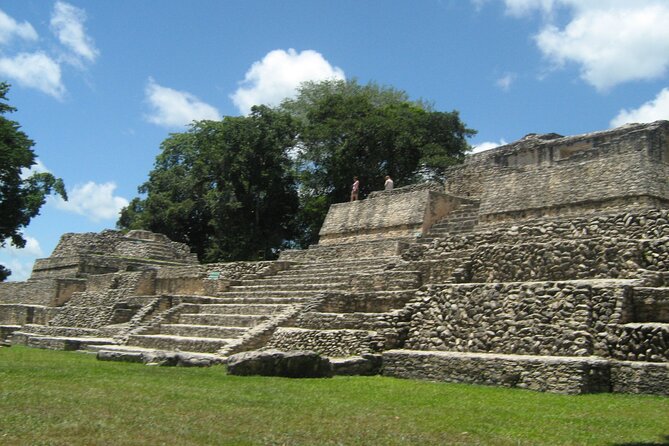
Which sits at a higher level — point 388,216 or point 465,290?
point 388,216

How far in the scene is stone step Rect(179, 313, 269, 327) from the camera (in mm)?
15156

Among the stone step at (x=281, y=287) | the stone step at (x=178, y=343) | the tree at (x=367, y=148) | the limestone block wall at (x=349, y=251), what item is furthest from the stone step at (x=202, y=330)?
the tree at (x=367, y=148)

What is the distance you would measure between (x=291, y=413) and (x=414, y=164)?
26.0 m

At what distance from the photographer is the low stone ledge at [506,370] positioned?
29.5 feet

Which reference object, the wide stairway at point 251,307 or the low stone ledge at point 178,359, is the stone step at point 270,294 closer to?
the wide stairway at point 251,307

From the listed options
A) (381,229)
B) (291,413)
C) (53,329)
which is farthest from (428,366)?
(53,329)

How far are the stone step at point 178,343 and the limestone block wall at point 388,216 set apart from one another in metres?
7.12

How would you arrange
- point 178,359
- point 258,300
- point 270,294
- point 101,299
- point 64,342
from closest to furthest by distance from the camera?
point 178,359 → point 64,342 → point 258,300 → point 270,294 → point 101,299

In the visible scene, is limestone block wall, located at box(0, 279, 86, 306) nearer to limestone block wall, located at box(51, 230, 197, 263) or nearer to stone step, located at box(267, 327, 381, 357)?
limestone block wall, located at box(51, 230, 197, 263)

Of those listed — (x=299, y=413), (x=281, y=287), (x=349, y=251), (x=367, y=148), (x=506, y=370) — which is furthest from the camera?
(x=367, y=148)

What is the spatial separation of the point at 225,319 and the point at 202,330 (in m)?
0.56

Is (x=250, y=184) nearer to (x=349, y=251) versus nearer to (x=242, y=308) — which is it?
(x=349, y=251)

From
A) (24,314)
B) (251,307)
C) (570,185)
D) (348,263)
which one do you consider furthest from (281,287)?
(24,314)

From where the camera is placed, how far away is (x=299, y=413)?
7188mm
